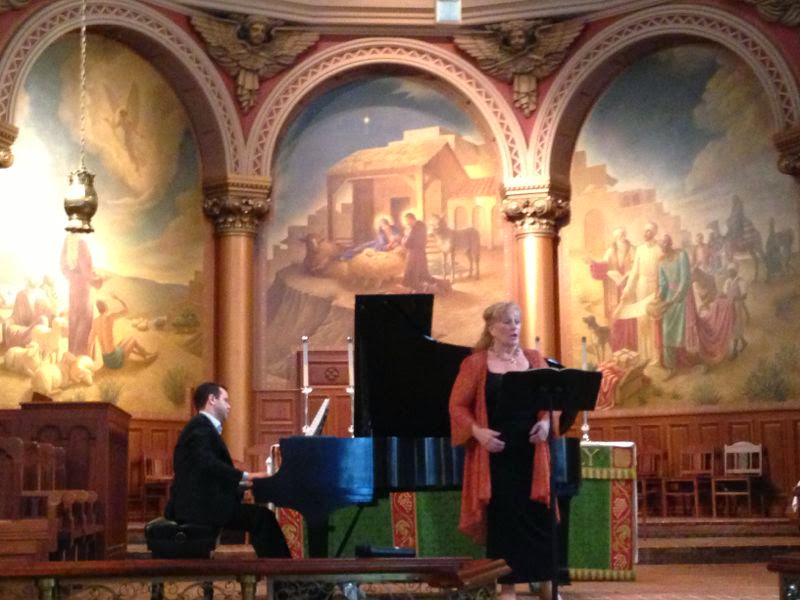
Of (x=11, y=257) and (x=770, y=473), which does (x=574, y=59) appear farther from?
(x=11, y=257)

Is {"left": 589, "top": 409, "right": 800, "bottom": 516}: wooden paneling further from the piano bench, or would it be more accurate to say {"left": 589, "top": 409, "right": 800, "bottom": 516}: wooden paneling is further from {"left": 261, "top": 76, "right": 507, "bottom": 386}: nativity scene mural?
the piano bench

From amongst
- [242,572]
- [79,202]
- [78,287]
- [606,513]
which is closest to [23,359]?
[78,287]

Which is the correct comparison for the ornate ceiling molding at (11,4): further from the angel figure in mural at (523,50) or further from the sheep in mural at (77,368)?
the angel figure in mural at (523,50)

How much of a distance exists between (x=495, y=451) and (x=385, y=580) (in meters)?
1.06

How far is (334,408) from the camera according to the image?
47.4 ft

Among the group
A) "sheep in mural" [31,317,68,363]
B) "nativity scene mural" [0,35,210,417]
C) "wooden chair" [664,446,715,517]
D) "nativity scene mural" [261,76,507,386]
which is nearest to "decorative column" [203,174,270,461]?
"nativity scene mural" [0,35,210,417]

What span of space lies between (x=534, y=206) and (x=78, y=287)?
5.00m

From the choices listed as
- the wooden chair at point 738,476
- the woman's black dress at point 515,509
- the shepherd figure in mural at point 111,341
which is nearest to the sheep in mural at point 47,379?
the shepherd figure in mural at point 111,341

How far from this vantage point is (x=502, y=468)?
6.44m

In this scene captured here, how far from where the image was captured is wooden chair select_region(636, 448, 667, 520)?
13570 mm

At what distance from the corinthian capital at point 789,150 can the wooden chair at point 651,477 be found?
3.25 metres

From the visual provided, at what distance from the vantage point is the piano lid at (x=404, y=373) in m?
7.15

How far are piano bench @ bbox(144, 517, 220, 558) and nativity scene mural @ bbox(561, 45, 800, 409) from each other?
777 cm

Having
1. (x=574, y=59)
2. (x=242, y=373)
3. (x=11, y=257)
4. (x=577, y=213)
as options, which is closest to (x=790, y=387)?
(x=577, y=213)
